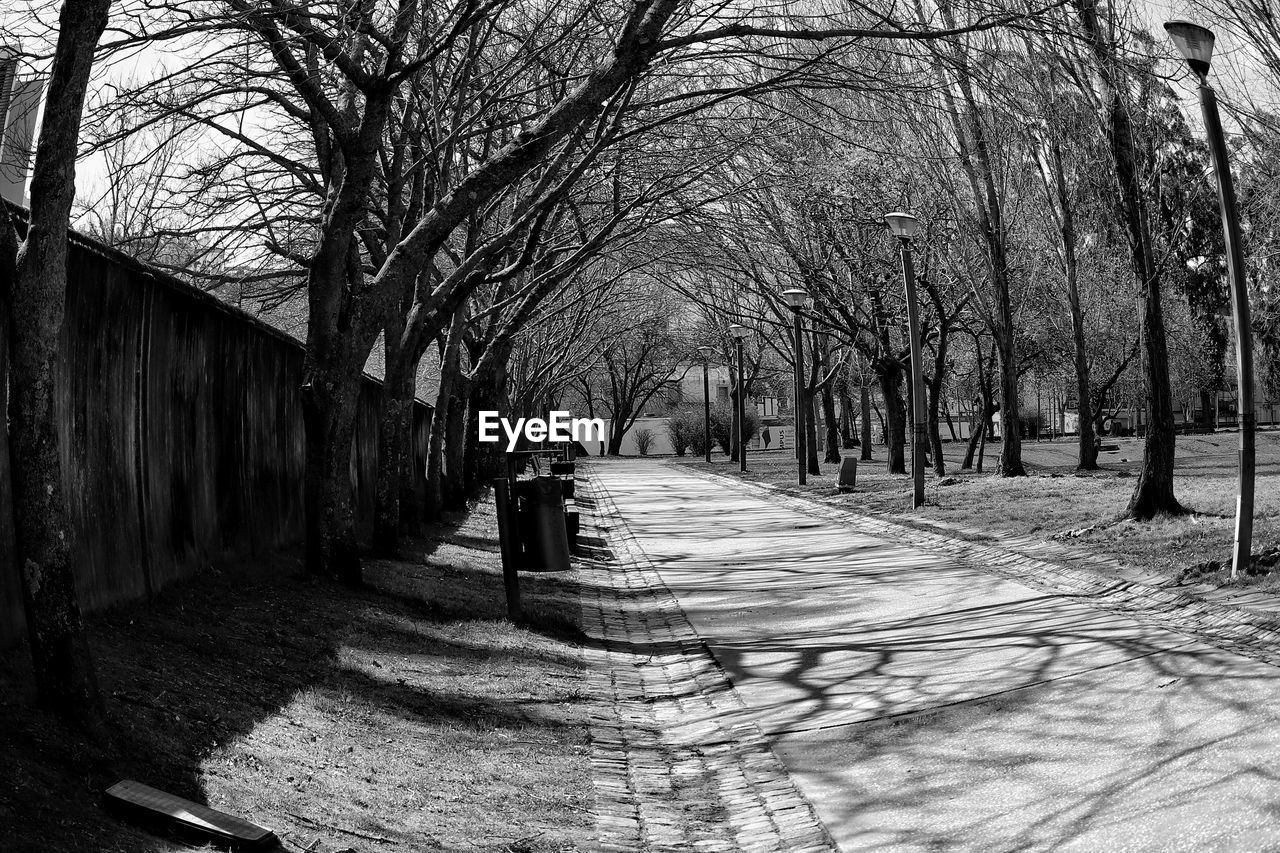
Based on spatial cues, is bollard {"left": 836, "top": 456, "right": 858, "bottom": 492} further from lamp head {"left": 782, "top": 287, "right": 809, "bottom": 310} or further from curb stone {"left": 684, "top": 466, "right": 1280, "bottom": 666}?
curb stone {"left": 684, "top": 466, "right": 1280, "bottom": 666}

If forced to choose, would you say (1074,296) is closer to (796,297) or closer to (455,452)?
(796,297)

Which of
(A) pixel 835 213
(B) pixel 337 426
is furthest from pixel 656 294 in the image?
(B) pixel 337 426

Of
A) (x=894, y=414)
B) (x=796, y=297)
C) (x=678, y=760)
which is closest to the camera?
(x=678, y=760)

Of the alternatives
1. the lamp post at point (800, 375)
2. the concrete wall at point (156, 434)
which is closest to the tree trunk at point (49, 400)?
the concrete wall at point (156, 434)

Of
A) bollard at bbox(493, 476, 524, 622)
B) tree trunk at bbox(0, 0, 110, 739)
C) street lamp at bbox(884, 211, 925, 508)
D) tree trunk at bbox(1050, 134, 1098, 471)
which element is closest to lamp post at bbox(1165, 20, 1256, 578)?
bollard at bbox(493, 476, 524, 622)

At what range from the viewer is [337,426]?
35.0ft

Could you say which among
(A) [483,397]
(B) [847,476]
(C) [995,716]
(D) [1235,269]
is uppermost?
(D) [1235,269]

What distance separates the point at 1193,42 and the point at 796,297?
18868 mm

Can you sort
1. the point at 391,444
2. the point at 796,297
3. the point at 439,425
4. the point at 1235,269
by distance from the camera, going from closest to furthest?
the point at 1235,269 → the point at 391,444 → the point at 439,425 → the point at 796,297

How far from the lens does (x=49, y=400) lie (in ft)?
Result: 16.8

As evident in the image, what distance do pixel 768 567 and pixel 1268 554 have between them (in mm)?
5781

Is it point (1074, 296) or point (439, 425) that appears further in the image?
point (1074, 296)

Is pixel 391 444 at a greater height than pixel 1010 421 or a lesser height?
lesser

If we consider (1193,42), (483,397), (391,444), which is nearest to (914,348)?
(483,397)
